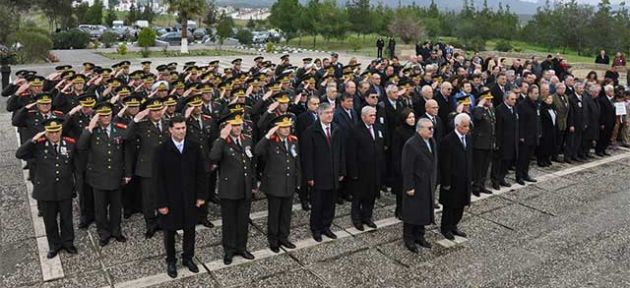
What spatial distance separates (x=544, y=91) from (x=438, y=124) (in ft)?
11.5

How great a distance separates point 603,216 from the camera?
26.6ft

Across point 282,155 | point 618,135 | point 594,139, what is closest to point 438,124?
point 282,155

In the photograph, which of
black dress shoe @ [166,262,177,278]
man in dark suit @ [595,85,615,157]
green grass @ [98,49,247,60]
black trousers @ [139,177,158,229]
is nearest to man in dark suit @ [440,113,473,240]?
black dress shoe @ [166,262,177,278]

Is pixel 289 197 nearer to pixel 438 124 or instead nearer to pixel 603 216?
pixel 438 124

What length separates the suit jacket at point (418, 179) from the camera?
648 centimetres

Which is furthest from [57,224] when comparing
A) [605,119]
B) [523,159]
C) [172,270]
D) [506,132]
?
[605,119]

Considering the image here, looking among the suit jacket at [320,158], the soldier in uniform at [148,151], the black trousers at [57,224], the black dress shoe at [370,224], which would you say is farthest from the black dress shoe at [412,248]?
the black trousers at [57,224]

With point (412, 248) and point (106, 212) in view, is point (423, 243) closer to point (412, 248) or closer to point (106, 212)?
point (412, 248)

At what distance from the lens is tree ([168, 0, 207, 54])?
107 feet

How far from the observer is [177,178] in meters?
5.55

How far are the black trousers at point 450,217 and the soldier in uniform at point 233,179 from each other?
261 centimetres

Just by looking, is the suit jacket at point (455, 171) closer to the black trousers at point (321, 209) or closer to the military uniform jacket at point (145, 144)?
the black trousers at point (321, 209)

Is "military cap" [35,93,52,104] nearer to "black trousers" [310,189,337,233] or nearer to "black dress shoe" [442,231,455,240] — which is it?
"black trousers" [310,189,337,233]

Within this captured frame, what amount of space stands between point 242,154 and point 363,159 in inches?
69.7
